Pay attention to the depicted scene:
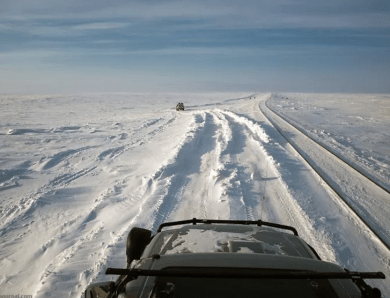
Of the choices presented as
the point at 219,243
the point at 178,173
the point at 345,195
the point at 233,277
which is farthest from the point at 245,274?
the point at 178,173

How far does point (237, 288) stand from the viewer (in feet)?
5.56

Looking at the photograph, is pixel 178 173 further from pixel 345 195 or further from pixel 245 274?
pixel 245 274

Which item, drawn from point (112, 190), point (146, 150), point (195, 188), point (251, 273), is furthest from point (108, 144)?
point (251, 273)

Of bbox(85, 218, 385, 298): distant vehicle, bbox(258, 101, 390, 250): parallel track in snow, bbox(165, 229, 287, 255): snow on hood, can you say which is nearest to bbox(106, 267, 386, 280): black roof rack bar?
bbox(85, 218, 385, 298): distant vehicle

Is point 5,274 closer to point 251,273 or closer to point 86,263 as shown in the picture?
point 86,263

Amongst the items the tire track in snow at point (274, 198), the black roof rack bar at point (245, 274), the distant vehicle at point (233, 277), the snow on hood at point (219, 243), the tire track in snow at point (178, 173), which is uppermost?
the black roof rack bar at point (245, 274)

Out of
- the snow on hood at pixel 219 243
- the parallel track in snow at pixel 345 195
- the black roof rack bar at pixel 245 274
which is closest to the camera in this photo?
the black roof rack bar at pixel 245 274

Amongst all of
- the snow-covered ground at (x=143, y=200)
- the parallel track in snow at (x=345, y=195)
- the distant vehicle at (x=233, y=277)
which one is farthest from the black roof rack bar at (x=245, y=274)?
the parallel track in snow at (x=345, y=195)

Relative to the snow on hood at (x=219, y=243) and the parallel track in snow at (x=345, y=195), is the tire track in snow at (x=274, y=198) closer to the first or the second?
the parallel track in snow at (x=345, y=195)

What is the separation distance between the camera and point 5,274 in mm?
4410

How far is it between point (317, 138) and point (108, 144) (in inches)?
442

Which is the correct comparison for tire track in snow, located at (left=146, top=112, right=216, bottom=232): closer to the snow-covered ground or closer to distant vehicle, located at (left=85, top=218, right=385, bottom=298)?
the snow-covered ground

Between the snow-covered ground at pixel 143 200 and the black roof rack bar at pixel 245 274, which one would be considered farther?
the snow-covered ground at pixel 143 200

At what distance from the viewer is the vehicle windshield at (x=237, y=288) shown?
1662 millimetres
